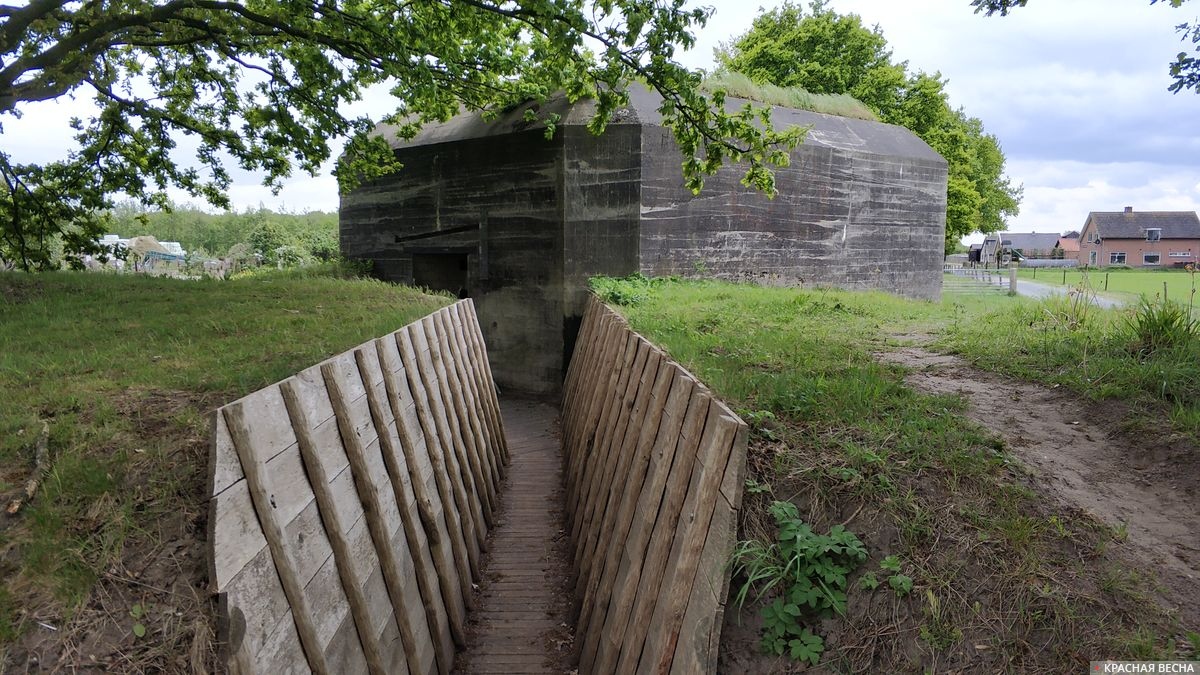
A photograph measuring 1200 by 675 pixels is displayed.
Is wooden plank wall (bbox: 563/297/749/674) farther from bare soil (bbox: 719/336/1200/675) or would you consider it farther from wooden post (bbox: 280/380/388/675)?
wooden post (bbox: 280/380/388/675)

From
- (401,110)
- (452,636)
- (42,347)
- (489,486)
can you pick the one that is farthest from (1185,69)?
(401,110)

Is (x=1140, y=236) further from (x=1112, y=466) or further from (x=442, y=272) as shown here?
(x=1112, y=466)

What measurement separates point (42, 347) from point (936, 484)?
6023 millimetres

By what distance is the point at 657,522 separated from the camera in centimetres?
321

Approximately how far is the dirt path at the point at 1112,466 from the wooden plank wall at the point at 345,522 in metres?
3.14

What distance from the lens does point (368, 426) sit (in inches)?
145

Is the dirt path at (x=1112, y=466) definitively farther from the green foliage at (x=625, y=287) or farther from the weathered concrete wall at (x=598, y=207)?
the weathered concrete wall at (x=598, y=207)

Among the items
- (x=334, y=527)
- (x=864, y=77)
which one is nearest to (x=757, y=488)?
(x=334, y=527)

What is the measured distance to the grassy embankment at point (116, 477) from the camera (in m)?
2.01

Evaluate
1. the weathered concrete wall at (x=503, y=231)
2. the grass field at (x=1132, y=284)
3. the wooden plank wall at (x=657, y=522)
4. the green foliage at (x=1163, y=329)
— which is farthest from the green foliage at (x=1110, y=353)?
the weathered concrete wall at (x=503, y=231)

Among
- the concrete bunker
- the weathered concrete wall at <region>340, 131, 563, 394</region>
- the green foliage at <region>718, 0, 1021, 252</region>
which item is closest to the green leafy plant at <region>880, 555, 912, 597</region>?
the concrete bunker

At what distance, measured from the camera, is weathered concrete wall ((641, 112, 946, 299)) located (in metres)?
13.4

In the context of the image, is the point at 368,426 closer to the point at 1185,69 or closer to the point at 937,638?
the point at 937,638

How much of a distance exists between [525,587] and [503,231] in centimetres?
998
